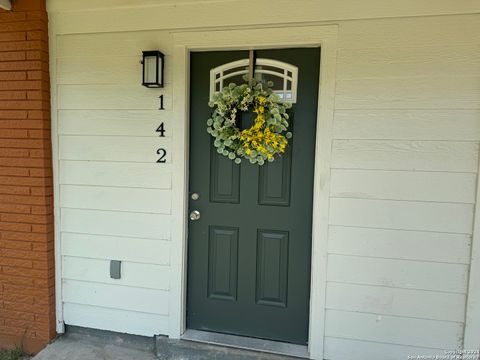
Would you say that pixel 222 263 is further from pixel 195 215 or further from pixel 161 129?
pixel 161 129

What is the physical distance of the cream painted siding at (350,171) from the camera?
1.81 m

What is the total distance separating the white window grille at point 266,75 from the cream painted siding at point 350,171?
0.24 metres

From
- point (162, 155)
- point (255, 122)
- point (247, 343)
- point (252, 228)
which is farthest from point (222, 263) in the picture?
point (255, 122)

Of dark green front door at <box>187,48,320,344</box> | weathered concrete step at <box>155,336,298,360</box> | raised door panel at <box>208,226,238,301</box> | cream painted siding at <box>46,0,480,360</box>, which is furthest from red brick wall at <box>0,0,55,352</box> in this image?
raised door panel at <box>208,226,238,301</box>

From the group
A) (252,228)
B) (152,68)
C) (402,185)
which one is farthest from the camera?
(252,228)

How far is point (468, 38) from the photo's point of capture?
A: 175cm

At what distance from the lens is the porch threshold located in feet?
6.78

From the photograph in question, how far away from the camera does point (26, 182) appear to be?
221 cm

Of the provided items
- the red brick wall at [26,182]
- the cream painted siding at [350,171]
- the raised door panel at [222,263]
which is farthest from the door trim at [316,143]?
the red brick wall at [26,182]

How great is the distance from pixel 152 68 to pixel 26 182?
1128mm

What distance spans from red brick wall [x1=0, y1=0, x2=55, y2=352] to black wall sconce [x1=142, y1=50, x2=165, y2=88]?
0.70m

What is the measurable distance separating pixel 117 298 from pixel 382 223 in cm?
176

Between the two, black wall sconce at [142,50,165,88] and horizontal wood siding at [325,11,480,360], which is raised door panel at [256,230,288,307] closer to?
horizontal wood siding at [325,11,480,360]

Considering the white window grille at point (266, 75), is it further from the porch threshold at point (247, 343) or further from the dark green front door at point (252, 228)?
the porch threshold at point (247, 343)
